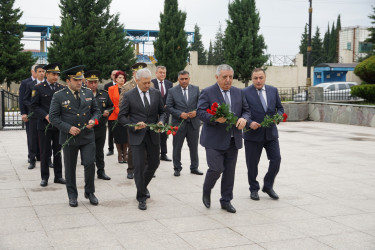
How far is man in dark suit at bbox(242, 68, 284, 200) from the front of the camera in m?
6.62

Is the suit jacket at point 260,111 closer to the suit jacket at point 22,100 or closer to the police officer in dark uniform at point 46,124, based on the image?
the police officer in dark uniform at point 46,124

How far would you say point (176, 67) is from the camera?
115 feet

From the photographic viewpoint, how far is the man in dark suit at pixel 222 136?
234 inches

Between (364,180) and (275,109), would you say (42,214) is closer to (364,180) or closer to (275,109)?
(275,109)

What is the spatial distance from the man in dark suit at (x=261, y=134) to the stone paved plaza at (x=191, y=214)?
330 millimetres

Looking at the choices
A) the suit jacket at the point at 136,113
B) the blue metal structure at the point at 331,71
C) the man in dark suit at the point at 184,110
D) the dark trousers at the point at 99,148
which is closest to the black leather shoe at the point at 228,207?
the suit jacket at the point at 136,113

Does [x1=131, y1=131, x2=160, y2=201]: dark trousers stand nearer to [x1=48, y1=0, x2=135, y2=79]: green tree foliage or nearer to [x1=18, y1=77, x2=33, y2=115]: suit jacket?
[x1=18, y1=77, x2=33, y2=115]: suit jacket

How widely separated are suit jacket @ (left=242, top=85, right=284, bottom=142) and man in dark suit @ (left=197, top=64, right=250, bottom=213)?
1.38 feet

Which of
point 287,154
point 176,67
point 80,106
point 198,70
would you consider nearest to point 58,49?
point 176,67

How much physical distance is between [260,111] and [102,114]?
3.20 meters

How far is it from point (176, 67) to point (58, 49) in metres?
8.85

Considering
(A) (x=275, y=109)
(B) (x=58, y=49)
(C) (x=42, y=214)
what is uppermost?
(B) (x=58, y=49)

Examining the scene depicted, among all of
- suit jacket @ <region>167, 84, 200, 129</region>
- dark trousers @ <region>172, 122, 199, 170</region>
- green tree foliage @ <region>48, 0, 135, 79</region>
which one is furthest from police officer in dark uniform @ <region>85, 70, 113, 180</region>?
green tree foliage @ <region>48, 0, 135, 79</region>

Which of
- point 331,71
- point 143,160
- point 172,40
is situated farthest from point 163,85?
point 331,71
